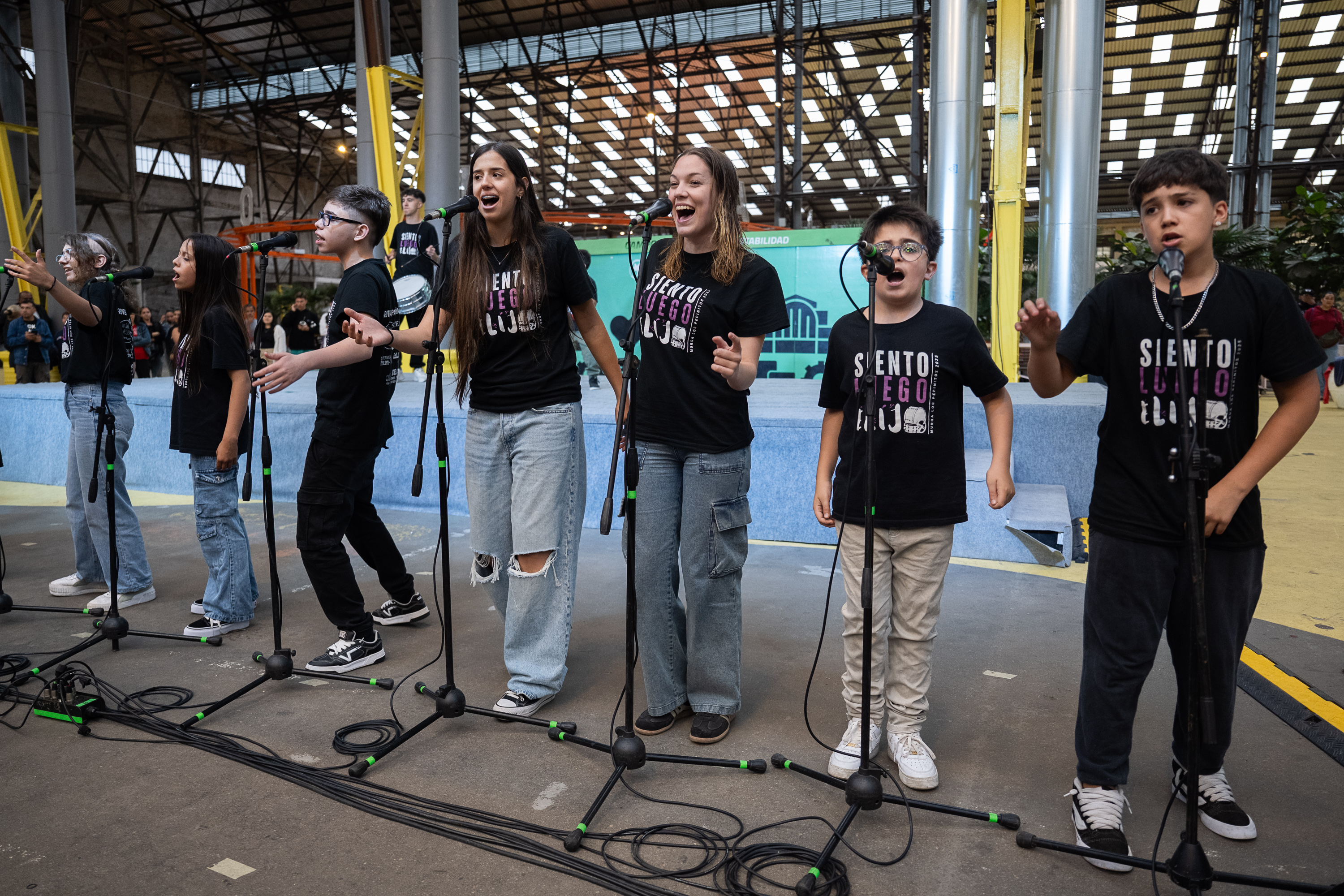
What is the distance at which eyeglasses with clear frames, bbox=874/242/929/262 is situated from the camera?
8.18 ft

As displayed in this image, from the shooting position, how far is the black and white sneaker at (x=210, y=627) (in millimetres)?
3754

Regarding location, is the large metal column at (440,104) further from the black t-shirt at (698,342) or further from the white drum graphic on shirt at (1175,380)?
the white drum graphic on shirt at (1175,380)

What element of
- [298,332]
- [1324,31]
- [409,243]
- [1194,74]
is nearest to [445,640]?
[409,243]

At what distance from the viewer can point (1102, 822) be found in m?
2.13

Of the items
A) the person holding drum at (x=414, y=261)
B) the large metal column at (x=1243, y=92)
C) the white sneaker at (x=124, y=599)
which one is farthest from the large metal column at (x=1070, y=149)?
the large metal column at (x=1243, y=92)

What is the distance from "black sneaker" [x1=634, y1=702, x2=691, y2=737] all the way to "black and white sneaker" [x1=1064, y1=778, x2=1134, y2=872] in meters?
1.21

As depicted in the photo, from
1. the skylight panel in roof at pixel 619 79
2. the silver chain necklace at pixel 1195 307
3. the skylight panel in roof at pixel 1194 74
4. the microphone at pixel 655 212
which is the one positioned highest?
the skylight panel in roof at pixel 619 79

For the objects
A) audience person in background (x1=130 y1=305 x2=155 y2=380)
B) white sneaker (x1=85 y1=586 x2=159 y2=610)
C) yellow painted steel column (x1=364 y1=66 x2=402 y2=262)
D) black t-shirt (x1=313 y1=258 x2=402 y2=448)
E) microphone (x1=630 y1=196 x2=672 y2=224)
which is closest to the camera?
microphone (x1=630 y1=196 x2=672 y2=224)

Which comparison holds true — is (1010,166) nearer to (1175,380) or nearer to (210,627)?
(1175,380)

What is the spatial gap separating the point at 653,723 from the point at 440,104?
10.8 m

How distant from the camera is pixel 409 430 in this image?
647 cm

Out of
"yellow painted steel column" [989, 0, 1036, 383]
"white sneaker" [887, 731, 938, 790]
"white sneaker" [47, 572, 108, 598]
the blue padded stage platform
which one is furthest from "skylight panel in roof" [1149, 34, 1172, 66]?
"white sneaker" [47, 572, 108, 598]

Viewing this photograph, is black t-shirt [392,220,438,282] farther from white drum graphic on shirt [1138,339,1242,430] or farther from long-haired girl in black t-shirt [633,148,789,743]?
white drum graphic on shirt [1138,339,1242,430]

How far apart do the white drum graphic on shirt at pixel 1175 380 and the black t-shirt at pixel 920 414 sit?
0.43 metres
